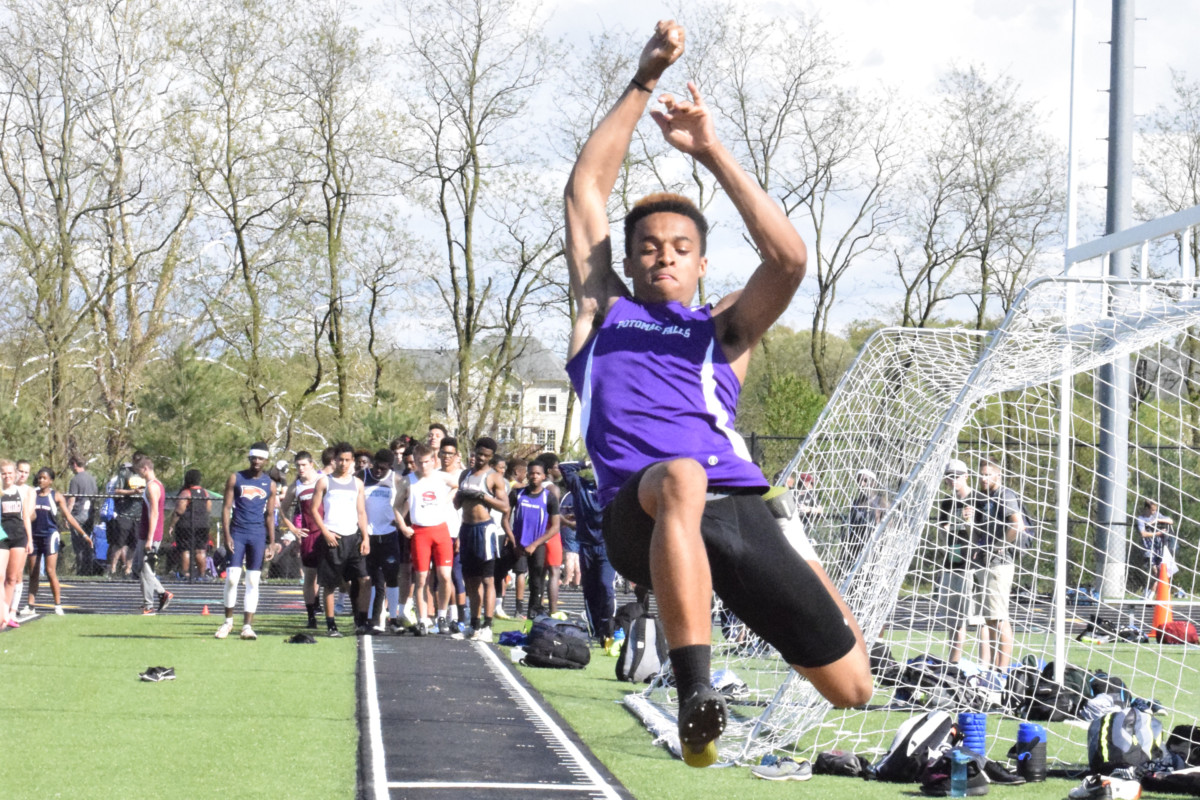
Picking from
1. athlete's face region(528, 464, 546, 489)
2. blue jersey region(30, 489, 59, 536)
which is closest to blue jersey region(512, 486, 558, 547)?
athlete's face region(528, 464, 546, 489)

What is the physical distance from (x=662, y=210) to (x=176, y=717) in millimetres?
6926

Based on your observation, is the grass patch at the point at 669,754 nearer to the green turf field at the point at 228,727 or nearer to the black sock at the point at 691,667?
the green turf field at the point at 228,727

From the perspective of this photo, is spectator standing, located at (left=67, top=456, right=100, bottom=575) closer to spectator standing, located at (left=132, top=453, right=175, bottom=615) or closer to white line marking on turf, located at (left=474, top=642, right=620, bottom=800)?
spectator standing, located at (left=132, top=453, right=175, bottom=615)

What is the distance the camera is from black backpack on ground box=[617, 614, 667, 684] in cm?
1181

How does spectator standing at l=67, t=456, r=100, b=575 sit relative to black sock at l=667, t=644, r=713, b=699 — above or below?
below

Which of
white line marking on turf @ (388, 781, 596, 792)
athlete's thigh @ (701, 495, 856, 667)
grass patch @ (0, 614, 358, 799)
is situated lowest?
grass patch @ (0, 614, 358, 799)

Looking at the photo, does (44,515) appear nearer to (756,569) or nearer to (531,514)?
(531,514)

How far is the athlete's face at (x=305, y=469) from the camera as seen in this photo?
14711 mm

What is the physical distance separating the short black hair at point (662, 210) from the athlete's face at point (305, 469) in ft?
36.7

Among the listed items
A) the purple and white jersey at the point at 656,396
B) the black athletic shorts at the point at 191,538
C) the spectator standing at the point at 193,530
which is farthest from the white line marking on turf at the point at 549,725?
the black athletic shorts at the point at 191,538

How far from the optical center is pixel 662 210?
3.99 meters

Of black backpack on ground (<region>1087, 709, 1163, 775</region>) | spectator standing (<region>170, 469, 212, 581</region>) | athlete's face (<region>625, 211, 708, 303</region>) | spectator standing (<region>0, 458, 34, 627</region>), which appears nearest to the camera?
athlete's face (<region>625, 211, 708, 303</region>)

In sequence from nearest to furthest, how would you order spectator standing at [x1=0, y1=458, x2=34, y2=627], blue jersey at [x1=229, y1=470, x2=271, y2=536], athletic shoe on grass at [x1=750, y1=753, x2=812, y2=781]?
1. athletic shoe on grass at [x1=750, y1=753, x2=812, y2=781]
2. blue jersey at [x1=229, y1=470, x2=271, y2=536]
3. spectator standing at [x1=0, y1=458, x2=34, y2=627]

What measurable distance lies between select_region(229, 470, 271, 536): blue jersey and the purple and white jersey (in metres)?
10.6
